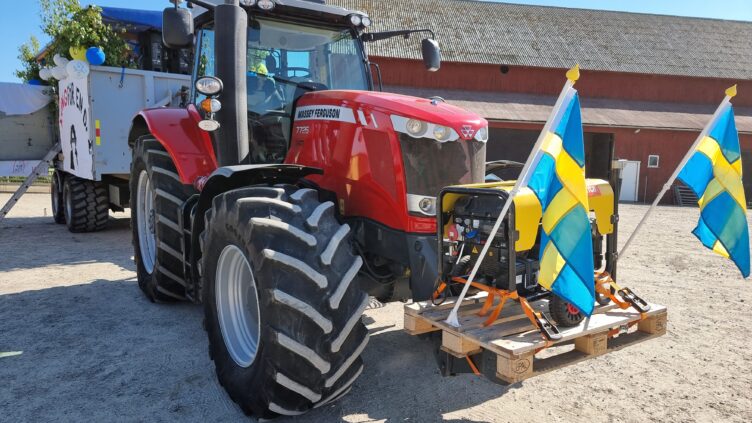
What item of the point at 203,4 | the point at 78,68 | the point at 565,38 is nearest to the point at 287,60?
the point at 203,4

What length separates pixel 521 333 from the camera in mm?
2734

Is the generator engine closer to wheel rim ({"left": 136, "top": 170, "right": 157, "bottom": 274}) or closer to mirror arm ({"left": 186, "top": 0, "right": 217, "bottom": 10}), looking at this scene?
mirror arm ({"left": 186, "top": 0, "right": 217, "bottom": 10})

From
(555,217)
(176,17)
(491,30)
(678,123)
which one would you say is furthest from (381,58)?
(555,217)

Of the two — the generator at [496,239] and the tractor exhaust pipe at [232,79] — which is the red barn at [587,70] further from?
the generator at [496,239]

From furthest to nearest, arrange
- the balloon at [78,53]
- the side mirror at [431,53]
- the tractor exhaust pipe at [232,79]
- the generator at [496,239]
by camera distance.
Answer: the balloon at [78,53] < the side mirror at [431,53] < the tractor exhaust pipe at [232,79] < the generator at [496,239]

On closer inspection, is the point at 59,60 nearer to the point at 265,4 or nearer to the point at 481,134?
the point at 265,4

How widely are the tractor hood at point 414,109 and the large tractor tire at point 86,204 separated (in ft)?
22.9

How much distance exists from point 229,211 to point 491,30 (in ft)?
82.1

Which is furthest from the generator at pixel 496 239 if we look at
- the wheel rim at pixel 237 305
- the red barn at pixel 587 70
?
the red barn at pixel 587 70

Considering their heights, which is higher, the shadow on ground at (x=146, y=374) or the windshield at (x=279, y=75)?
the windshield at (x=279, y=75)

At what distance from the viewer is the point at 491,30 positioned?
2562 cm

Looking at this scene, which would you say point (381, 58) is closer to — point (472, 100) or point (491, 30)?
point (472, 100)

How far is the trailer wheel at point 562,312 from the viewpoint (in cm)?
284

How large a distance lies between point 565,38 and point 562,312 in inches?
1020
